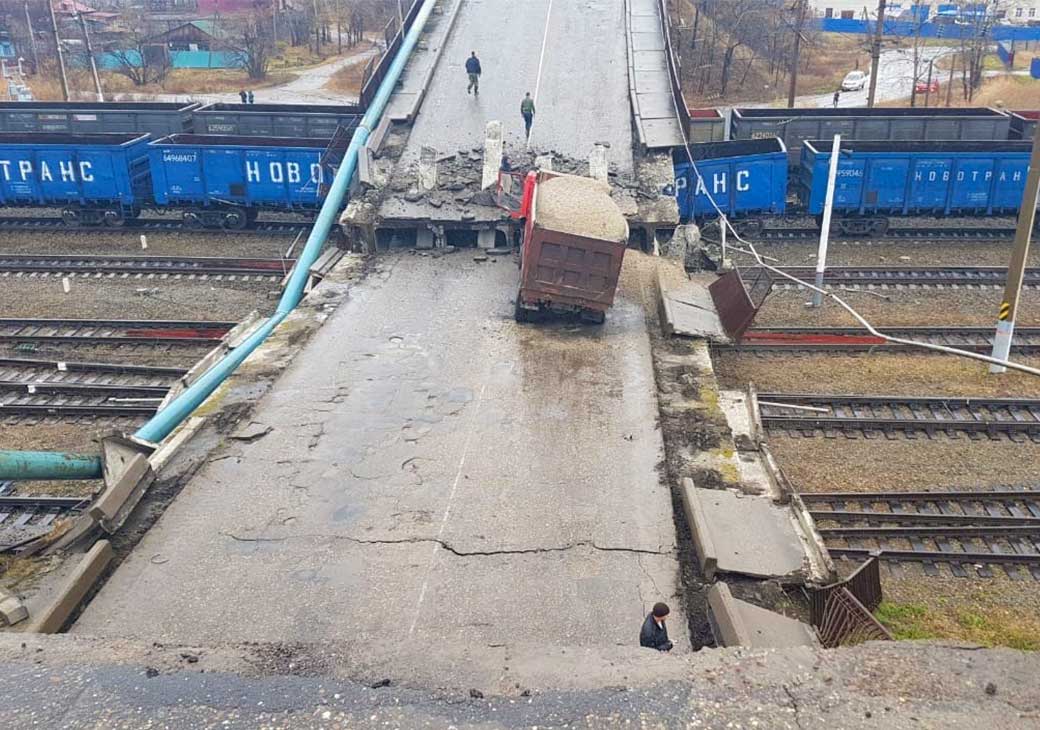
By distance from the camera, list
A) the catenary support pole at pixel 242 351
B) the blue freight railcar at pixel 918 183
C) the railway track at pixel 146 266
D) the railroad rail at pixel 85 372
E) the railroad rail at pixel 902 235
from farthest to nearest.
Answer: the railroad rail at pixel 902 235
the blue freight railcar at pixel 918 183
the railway track at pixel 146 266
the railroad rail at pixel 85 372
the catenary support pole at pixel 242 351

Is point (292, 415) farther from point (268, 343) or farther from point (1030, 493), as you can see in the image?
point (1030, 493)

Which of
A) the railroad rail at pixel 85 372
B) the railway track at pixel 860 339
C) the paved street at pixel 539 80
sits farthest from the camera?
the paved street at pixel 539 80

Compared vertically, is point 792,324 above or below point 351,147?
below

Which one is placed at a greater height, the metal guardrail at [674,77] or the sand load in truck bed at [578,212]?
the metal guardrail at [674,77]

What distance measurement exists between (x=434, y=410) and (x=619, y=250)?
4.08 m

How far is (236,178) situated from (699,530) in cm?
1784

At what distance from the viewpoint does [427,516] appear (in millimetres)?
9133

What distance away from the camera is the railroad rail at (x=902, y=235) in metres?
21.7

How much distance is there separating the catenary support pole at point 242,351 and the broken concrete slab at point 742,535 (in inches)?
244

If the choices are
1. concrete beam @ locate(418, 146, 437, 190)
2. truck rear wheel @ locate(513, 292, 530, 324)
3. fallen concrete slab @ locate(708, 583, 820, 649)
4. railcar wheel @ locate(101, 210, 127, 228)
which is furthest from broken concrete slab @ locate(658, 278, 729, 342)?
railcar wheel @ locate(101, 210, 127, 228)

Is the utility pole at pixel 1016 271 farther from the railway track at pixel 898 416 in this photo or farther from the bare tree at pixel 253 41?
the bare tree at pixel 253 41

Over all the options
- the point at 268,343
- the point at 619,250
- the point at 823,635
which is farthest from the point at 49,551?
the point at 619,250

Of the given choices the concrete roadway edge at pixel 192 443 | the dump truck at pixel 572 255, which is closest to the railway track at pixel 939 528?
the dump truck at pixel 572 255

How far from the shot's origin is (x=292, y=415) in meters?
11.4
